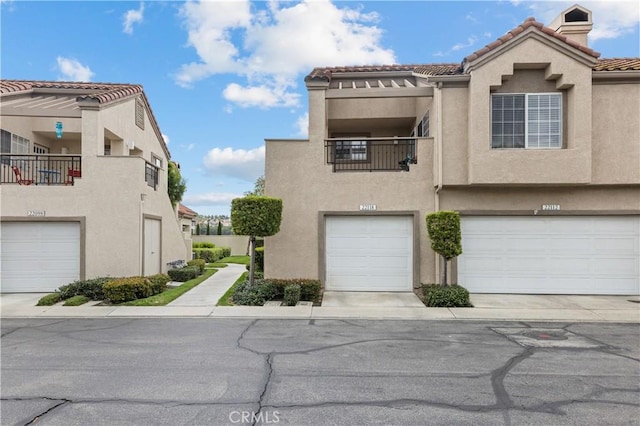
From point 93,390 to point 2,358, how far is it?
271cm

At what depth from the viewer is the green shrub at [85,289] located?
1127 cm

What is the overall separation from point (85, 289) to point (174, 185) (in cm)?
1053

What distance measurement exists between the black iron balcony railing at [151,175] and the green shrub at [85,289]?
4.05 metres

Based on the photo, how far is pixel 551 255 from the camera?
1197 cm

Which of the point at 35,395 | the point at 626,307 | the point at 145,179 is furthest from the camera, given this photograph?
the point at 145,179

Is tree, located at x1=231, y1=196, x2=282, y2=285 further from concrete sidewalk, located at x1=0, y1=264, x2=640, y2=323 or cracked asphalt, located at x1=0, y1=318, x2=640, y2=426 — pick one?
cracked asphalt, located at x1=0, y1=318, x2=640, y2=426

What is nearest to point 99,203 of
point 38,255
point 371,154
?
point 38,255

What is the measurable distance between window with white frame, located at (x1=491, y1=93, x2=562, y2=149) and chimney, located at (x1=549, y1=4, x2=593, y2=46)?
4.23m

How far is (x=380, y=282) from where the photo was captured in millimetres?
12352

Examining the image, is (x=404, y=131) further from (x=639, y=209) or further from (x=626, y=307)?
(x=626, y=307)

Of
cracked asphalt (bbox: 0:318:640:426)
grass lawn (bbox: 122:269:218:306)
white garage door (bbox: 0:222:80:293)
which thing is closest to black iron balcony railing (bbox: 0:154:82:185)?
white garage door (bbox: 0:222:80:293)

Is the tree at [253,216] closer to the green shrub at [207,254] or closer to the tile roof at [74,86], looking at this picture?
the tile roof at [74,86]

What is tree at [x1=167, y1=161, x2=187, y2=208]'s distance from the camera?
2075 centimetres

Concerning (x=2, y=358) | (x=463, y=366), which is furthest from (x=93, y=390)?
(x=463, y=366)
